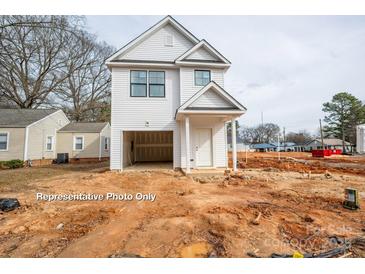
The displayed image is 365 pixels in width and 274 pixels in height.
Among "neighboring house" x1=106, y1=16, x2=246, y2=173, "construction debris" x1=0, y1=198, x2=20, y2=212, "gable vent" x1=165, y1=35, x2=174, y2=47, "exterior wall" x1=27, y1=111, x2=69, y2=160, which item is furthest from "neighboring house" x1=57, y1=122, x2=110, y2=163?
"construction debris" x1=0, y1=198, x2=20, y2=212

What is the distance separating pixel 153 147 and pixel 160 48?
7.66 metres

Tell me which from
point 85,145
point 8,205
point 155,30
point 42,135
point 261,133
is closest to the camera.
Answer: point 8,205

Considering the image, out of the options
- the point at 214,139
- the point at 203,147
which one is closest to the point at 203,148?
the point at 203,147

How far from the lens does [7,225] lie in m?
3.71

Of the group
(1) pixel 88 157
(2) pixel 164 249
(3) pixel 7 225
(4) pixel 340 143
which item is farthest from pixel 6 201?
(4) pixel 340 143

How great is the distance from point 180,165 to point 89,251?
7521 mm

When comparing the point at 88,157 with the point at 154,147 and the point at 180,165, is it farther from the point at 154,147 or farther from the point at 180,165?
the point at 180,165

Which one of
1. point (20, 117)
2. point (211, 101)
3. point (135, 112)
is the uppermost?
point (20, 117)

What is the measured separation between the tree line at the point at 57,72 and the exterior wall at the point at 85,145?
5.47 m

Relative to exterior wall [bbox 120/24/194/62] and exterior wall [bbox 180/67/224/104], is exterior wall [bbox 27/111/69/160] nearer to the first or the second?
exterior wall [bbox 120/24/194/62]

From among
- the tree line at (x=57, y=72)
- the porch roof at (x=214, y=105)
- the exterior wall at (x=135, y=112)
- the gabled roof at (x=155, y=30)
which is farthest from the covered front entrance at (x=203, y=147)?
the tree line at (x=57, y=72)

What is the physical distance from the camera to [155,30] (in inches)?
412

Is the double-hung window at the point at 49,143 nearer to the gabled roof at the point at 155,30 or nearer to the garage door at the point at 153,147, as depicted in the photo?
the garage door at the point at 153,147

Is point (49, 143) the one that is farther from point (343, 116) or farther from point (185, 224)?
point (343, 116)
